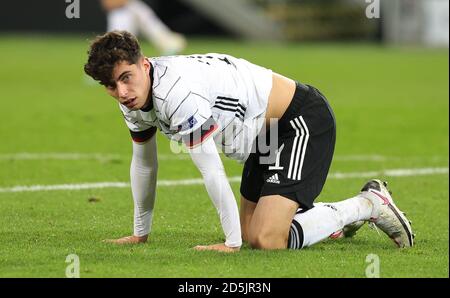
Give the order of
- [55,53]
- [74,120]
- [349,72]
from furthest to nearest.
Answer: [55,53] < [349,72] < [74,120]

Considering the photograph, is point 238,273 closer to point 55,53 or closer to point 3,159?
point 3,159

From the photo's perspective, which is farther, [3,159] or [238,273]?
[3,159]

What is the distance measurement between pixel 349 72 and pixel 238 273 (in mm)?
17916

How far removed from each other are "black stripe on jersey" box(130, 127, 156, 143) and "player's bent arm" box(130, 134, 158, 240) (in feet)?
0.16

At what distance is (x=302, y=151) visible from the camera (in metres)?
7.76

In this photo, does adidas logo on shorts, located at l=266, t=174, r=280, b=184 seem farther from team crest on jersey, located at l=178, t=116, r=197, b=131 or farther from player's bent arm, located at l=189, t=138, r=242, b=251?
team crest on jersey, located at l=178, t=116, r=197, b=131

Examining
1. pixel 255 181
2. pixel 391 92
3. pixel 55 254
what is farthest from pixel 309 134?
pixel 391 92

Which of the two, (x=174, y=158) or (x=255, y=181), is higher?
(x=255, y=181)

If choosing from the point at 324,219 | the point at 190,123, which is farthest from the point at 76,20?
the point at 190,123

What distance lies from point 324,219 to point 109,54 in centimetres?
201

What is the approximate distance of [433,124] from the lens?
51.9 feet

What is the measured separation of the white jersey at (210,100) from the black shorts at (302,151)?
257 millimetres

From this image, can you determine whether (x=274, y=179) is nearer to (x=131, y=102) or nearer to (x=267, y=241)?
(x=267, y=241)

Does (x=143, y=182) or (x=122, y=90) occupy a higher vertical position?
(x=122, y=90)
